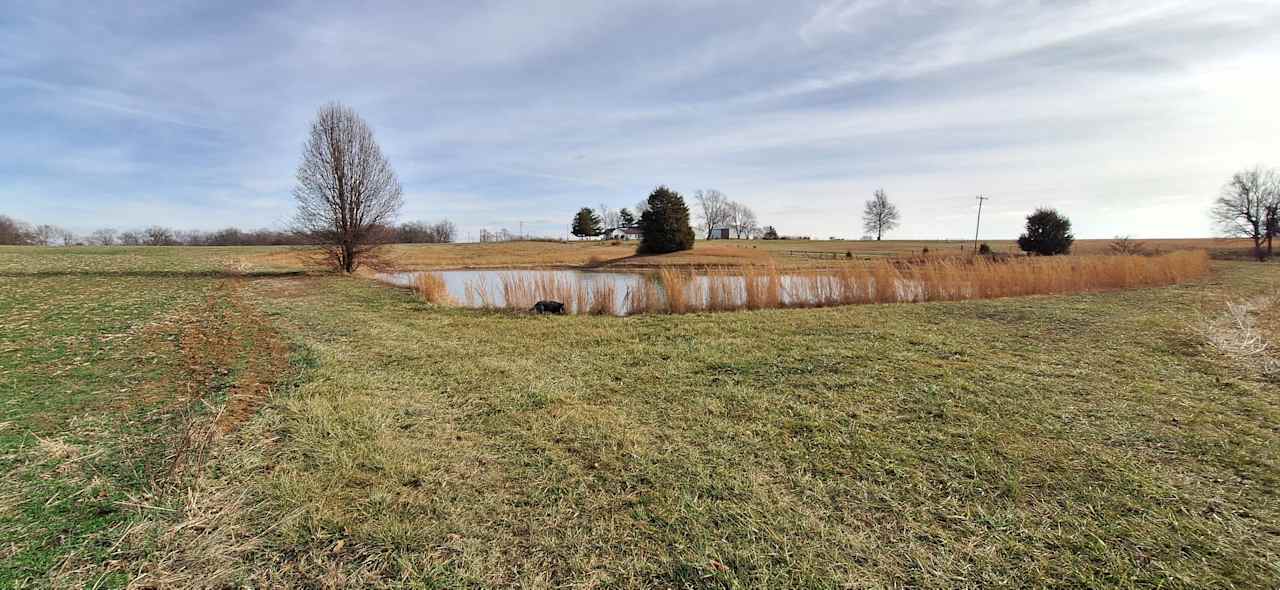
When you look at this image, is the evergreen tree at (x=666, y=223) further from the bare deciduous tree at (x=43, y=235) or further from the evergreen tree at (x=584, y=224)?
the bare deciduous tree at (x=43, y=235)

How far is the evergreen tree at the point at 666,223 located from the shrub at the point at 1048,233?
22.5 m

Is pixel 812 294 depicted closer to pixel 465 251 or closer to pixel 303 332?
pixel 303 332

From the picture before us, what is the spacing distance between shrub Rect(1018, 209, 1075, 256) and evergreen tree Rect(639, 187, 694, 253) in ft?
73.7

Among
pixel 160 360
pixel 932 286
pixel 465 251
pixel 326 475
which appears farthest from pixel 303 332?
pixel 465 251

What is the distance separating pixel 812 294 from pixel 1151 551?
824 cm

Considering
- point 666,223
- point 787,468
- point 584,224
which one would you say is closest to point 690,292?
point 787,468

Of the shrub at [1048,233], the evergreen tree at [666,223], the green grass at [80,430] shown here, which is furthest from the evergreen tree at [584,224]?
the green grass at [80,430]

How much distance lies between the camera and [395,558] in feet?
5.50

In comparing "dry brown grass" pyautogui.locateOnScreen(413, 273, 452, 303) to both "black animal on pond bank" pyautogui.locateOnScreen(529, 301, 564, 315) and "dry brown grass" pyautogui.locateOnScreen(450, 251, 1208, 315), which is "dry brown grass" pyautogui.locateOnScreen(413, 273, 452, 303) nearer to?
"dry brown grass" pyautogui.locateOnScreen(450, 251, 1208, 315)

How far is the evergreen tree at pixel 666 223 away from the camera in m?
30.4

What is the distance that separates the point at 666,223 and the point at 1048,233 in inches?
970

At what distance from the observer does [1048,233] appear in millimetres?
Result: 29500

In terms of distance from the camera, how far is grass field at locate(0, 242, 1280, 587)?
1.66 metres

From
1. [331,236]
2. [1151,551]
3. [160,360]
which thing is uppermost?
[331,236]
